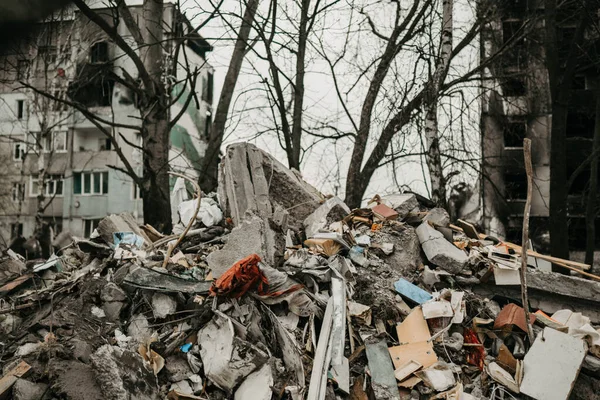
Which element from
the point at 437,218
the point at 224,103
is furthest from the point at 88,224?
the point at 437,218

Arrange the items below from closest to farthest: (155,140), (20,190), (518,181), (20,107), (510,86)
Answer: (155,140)
(510,86)
(20,190)
(518,181)
(20,107)

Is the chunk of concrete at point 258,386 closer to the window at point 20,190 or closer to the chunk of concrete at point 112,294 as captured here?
the chunk of concrete at point 112,294

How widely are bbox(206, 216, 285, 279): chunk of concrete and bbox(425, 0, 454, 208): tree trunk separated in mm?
4638

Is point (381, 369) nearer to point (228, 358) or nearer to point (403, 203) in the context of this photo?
point (228, 358)

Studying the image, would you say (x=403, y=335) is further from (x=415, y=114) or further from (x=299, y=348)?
(x=415, y=114)

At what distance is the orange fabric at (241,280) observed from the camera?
4.04 meters

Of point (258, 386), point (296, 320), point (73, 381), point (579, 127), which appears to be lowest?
point (258, 386)

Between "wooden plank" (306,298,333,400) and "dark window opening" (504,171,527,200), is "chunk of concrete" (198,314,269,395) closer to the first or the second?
"wooden plank" (306,298,333,400)

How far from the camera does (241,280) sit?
4.05 metres

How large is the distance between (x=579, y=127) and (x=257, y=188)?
21.9 metres

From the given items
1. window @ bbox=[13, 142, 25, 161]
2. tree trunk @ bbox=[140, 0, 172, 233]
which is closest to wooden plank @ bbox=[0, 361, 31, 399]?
tree trunk @ bbox=[140, 0, 172, 233]

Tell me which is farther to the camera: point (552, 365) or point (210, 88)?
point (210, 88)

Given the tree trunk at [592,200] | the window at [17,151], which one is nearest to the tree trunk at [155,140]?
the tree trunk at [592,200]

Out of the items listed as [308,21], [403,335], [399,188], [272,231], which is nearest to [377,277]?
[403,335]
